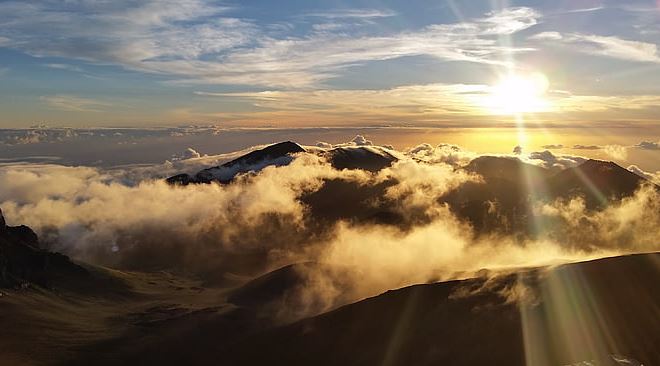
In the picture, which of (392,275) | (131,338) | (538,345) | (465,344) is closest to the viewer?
(538,345)

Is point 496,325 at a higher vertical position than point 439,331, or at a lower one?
higher

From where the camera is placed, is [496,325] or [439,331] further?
[439,331]

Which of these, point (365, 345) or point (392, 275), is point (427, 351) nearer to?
point (365, 345)

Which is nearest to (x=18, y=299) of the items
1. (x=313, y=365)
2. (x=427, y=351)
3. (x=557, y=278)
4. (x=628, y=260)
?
(x=313, y=365)

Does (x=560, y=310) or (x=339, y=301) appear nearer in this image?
(x=560, y=310)

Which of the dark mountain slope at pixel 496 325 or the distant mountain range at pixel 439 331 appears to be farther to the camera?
the distant mountain range at pixel 439 331

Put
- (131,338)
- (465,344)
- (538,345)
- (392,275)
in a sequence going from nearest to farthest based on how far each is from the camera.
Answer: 1. (538,345)
2. (465,344)
3. (131,338)
4. (392,275)

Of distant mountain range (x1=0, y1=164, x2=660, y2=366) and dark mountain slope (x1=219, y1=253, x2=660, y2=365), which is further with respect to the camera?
distant mountain range (x1=0, y1=164, x2=660, y2=366)

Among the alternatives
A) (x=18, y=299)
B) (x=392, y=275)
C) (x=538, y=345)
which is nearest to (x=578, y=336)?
(x=538, y=345)

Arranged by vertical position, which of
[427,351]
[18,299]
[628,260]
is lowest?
[18,299]

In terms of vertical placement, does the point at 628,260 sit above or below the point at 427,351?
above
